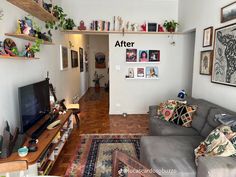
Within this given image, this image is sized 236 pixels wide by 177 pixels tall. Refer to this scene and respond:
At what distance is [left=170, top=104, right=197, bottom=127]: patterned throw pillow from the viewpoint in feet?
9.11

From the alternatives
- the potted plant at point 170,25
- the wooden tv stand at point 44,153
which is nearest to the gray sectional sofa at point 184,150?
the wooden tv stand at point 44,153

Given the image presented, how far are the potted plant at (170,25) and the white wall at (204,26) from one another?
21cm

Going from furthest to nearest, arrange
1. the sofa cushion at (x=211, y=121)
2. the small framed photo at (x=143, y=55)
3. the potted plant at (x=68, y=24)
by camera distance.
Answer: the small framed photo at (x=143, y=55) < the potted plant at (x=68, y=24) < the sofa cushion at (x=211, y=121)

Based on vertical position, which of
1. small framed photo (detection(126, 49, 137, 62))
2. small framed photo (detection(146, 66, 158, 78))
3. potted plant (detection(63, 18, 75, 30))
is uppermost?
potted plant (detection(63, 18, 75, 30))

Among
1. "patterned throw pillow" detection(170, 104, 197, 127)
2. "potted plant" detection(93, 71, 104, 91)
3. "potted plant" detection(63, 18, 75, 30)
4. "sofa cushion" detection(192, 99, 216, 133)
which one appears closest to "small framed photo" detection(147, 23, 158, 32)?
"potted plant" detection(63, 18, 75, 30)

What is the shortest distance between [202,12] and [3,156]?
3.67m

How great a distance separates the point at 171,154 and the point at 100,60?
321 inches

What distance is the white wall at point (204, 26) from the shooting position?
2625 mm

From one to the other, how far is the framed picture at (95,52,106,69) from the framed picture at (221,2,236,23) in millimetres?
7334

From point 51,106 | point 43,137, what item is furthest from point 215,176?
point 51,106

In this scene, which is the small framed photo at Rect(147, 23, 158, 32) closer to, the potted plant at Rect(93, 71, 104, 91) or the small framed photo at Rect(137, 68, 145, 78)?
the small framed photo at Rect(137, 68, 145, 78)

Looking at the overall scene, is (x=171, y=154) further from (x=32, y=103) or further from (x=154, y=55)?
(x=154, y=55)

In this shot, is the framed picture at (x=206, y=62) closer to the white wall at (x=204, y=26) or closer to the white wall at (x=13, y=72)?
the white wall at (x=204, y=26)

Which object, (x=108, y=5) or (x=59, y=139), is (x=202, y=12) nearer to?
(x=108, y=5)
